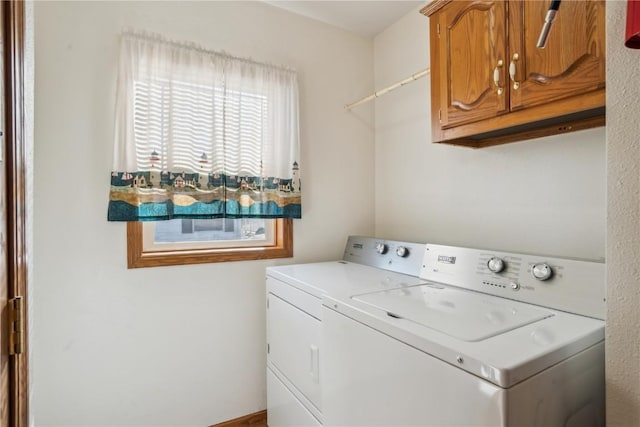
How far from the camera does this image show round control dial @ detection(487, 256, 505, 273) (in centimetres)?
131

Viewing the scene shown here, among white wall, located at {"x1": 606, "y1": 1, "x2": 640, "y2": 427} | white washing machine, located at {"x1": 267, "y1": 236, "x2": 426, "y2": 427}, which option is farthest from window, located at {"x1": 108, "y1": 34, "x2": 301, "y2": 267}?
white wall, located at {"x1": 606, "y1": 1, "x2": 640, "y2": 427}

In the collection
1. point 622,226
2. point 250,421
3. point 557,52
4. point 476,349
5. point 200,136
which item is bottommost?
point 250,421

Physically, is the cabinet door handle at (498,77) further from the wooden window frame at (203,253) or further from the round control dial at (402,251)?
the wooden window frame at (203,253)

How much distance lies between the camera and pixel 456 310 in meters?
1.11

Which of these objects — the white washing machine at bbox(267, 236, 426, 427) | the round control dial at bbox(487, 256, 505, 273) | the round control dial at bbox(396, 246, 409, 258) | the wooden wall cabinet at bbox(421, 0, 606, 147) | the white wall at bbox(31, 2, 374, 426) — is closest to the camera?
the wooden wall cabinet at bbox(421, 0, 606, 147)

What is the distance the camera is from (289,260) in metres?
2.12

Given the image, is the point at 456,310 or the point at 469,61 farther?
the point at 469,61

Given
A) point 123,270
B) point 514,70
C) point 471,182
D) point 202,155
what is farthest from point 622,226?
point 123,270

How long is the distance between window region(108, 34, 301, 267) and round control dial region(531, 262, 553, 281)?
4.17 feet

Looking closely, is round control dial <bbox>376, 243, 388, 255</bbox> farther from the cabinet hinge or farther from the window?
the cabinet hinge

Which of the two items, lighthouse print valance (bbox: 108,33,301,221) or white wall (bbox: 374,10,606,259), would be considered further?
lighthouse print valance (bbox: 108,33,301,221)

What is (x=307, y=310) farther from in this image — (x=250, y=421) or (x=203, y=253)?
(x=250, y=421)

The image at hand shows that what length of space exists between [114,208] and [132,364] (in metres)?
0.80

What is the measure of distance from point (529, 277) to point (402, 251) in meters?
0.65
